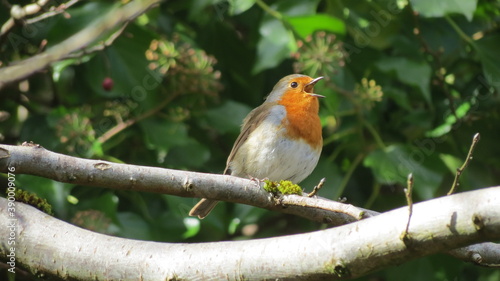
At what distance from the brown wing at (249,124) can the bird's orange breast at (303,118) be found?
166mm

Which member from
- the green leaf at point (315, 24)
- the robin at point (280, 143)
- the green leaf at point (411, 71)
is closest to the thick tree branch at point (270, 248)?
the robin at point (280, 143)

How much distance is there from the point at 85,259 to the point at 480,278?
192 inches

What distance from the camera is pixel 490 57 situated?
213 inches

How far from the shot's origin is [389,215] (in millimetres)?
2334

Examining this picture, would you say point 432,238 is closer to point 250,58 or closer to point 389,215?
point 389,215

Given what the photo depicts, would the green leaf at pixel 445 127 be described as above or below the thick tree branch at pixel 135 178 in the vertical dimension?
below

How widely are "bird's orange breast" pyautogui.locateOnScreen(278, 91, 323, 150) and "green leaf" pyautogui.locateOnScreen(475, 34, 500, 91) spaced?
127cm

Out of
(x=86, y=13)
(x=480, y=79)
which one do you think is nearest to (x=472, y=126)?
(x=480, y=79)

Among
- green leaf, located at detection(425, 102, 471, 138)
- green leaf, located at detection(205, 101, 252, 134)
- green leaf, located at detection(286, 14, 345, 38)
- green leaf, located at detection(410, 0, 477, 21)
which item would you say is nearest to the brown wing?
green leaf, located at detection(205, 101, 252, 134)

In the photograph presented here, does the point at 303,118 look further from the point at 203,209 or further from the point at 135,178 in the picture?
the point at 135,178

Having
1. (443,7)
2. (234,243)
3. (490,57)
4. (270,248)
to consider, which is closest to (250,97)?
(443,7)

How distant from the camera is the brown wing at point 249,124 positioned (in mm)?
5488

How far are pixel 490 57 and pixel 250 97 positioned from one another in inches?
75.9

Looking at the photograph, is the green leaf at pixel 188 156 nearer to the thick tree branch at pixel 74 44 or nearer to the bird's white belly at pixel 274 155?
the bird's white belly at pixel 274 155
